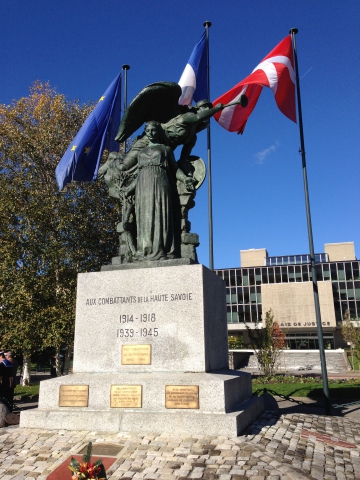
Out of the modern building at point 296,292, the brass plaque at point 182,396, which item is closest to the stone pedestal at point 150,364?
the brass plaque at point 182,396

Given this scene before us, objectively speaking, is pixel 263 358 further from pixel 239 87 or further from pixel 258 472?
pixel 258 472

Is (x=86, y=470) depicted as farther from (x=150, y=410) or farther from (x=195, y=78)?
(x=195, y=78)

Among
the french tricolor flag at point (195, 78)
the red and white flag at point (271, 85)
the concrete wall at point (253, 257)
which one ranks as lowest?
the red and white flag at point (271, 85)

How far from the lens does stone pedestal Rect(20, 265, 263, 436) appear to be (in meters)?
5.18

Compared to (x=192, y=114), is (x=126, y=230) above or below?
below

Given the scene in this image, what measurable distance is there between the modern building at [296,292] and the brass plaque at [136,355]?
173ft

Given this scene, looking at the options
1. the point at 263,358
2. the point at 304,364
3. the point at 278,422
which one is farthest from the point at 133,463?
the point at 304,364

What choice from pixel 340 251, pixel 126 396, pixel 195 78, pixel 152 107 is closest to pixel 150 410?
pixel 126 396

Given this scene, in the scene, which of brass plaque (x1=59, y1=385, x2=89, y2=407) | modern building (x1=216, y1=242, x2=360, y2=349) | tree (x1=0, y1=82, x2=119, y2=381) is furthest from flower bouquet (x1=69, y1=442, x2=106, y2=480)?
modern building (x1=216, y1=242, x2=360, y2=349)

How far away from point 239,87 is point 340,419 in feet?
30.4

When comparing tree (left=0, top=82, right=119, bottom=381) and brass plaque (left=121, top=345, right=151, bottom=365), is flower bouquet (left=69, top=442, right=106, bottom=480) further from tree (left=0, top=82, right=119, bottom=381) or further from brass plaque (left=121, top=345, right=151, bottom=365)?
tree (left=0, top=82, right=119, bottom=381)

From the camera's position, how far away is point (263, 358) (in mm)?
20438

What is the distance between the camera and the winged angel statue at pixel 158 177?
691 cm

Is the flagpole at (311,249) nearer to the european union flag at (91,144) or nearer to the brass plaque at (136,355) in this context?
the brass plaque at (136,355)
